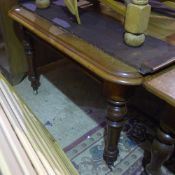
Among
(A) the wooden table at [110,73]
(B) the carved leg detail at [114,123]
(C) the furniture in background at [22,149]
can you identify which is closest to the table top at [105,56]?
(A) the wooden table at [110,73]

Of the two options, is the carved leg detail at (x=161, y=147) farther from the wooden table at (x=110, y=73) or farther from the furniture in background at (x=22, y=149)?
the furniture in background at (x=22, y=149)

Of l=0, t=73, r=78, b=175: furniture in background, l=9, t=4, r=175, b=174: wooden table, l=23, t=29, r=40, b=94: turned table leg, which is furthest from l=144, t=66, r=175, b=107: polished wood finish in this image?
l=23, t=29, r=40, b=94: turned table leg

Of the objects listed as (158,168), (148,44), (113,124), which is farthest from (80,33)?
(158,168)

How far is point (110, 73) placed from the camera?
71 cm

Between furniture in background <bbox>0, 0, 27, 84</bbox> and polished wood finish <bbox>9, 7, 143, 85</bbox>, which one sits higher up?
polished wood finish <bbox>9, 7, 143, 85</bbox>

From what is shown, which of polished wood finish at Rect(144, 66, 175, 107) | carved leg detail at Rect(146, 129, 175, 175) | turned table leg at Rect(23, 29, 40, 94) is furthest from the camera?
turned table leg at Rect(23, 29, 40, 94)

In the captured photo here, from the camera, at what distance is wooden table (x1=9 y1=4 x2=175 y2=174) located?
689 millimetres

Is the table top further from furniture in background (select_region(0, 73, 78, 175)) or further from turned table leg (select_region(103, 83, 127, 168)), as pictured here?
furniture in background (select_region(0, 73, 78, 175))

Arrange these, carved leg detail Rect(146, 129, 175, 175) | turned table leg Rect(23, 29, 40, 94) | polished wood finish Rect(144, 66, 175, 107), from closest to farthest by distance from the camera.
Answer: polished wood finish Rect(144, 66, 175, 107) → carved leg detail Rect(146, 129, 175, 175) → turned table leg Rect(23, 29, 40, 94)

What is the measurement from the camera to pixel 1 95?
877 mm

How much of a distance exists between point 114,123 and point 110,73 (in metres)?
0.23

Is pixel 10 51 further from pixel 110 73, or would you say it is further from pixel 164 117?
pixel 164 117

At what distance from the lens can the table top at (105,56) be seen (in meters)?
0.67

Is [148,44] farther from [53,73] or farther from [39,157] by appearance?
[53,73]
